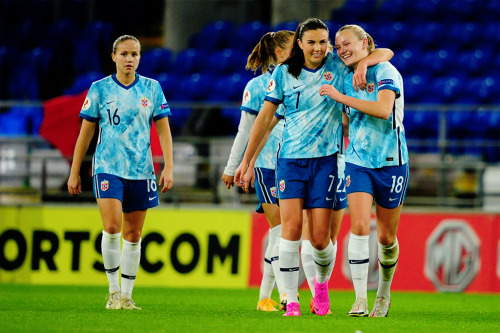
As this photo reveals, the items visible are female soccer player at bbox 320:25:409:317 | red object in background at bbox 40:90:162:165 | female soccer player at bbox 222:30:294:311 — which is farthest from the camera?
red object in background at bbox 40:90:162:165

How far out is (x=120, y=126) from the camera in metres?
6.73

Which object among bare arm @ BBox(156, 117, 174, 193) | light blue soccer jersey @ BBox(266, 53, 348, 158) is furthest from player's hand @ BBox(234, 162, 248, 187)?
bare arm @ BBox(156, 117, 174, 193)

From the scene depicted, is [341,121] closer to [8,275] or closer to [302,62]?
[302,62]

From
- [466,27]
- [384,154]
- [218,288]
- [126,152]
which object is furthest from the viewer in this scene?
[466,27]

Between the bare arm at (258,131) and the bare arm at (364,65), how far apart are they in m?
0.59

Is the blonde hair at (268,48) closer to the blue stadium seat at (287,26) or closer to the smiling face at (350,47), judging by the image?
the smiling face at (350,47)

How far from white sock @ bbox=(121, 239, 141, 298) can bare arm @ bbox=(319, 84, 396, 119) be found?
1.97m

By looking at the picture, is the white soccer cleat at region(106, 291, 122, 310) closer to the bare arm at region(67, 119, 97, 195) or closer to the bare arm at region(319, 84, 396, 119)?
the bare arm at region(67, 119, 97, 195)

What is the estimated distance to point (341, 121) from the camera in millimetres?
6297

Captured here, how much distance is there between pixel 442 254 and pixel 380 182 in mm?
4365

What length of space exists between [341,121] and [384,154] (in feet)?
1.42

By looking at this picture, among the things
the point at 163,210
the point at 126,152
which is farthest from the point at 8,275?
the point at 126,152

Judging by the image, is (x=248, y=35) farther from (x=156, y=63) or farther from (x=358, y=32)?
(x=358, y=32)

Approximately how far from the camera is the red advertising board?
33.1ft
